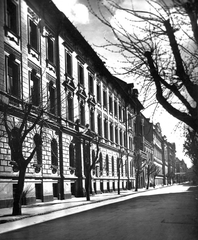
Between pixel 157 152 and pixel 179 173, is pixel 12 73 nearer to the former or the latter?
pixel 157 152

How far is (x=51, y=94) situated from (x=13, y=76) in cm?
535

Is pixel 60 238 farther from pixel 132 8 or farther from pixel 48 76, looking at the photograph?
pixel 48 76

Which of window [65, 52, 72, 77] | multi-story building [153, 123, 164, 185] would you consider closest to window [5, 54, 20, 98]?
window [65, 52, 72, 77]

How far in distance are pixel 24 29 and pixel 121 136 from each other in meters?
29.3

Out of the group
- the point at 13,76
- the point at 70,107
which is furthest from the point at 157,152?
the point at 13,76

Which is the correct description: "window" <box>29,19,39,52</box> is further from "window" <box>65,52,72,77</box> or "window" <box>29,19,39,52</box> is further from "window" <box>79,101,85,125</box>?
"window" <box>79,101,85,125</box>

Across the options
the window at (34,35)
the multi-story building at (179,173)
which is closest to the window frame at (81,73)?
the window at (34,35)

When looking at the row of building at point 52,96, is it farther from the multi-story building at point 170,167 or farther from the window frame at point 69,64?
the multi-story building at point 170,167

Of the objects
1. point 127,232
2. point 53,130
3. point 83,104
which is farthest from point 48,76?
point 127,232

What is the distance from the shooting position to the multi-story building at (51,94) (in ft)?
62.0

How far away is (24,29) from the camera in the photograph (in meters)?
21.3

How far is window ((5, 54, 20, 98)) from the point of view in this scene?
19578 millimetres

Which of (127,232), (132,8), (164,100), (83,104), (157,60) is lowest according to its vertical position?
(127,232)

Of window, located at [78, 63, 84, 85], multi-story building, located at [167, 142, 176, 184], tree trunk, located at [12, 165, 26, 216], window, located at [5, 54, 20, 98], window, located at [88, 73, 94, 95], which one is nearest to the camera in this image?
tree trunk, located at [12, 165, 26, 216]
